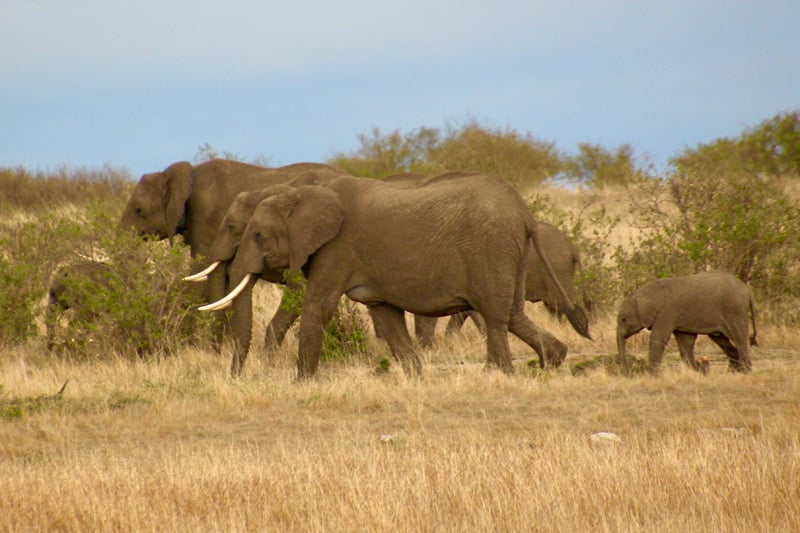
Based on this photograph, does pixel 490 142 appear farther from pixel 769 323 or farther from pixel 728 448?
pixel 728 448

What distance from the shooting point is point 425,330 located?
1445cm

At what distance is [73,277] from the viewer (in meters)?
13.5

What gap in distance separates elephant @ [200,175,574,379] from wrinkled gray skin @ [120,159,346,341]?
2.44 m

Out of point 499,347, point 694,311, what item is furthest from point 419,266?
point 694,311

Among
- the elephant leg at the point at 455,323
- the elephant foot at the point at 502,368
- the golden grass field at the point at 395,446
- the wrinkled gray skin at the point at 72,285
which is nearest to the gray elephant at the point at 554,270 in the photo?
the elephant leg at the point at 455,323

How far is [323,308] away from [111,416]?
2330 millimetres

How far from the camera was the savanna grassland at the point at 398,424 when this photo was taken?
6.55 meters

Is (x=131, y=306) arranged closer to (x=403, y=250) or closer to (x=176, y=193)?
(x=176, y=193)

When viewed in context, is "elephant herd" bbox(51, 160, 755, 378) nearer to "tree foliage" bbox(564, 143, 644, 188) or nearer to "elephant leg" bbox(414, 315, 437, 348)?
"elephant leg" bbox(414, 315, 437, 348)

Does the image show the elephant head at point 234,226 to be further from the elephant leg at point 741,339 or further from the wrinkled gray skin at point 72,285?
the elephant leg at point 741,339

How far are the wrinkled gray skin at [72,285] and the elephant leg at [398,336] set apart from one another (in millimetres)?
3477

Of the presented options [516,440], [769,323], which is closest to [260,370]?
[516,440]

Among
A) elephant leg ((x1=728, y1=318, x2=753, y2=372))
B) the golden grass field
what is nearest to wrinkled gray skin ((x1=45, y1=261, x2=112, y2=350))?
the golden grass field

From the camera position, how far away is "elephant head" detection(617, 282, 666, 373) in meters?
11.8
